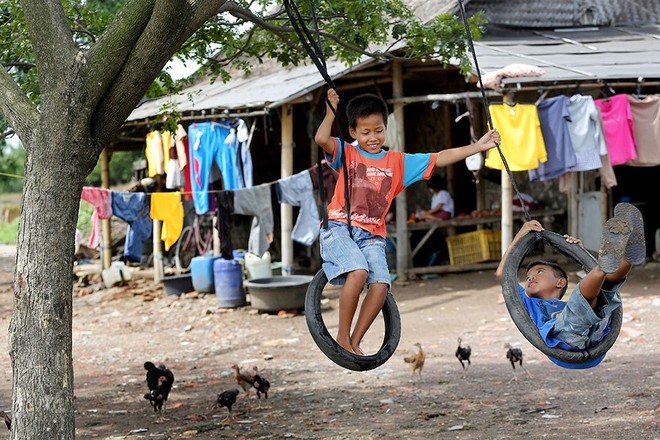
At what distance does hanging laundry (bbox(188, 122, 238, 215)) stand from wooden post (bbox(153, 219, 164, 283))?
2515 mm

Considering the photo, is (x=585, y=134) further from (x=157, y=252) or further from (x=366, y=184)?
(x=157, y=252)

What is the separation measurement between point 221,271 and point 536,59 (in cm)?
556

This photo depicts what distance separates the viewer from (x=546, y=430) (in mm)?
6594

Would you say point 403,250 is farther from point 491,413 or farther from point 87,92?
point 87,92

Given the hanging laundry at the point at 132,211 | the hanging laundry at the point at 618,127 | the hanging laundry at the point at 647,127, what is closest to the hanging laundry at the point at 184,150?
the hanging laundry at the point at 132,211

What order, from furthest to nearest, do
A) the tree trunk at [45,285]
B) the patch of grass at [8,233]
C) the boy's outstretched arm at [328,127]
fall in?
1. the patch of grass at [8,233]
2. the tree trunk at [45,285]
3. the boy's outstretched arm at [328,127]

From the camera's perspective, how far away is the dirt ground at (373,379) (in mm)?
6949

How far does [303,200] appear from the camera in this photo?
484 inches

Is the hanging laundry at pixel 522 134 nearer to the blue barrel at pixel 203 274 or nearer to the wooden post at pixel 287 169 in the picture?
the wooden post at pixel 287 169

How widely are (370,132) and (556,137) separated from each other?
22.6 ft

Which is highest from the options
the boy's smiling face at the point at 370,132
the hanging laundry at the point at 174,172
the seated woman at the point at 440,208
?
the hanging laundry at the point at 174,172

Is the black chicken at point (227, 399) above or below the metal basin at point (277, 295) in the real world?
below

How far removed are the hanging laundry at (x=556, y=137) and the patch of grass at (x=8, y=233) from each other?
2182 cm

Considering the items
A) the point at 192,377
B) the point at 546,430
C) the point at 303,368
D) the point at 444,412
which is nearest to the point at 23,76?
the point at 192,377
